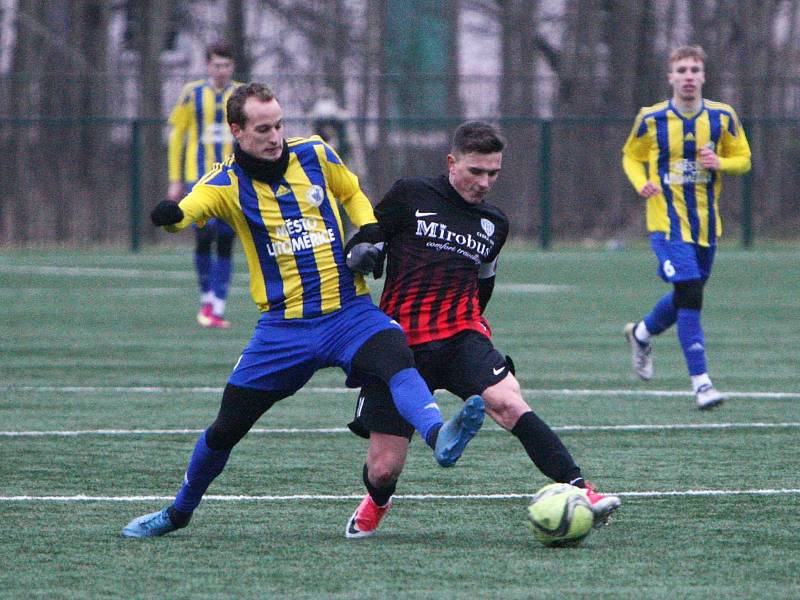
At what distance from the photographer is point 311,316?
5961 millimetres

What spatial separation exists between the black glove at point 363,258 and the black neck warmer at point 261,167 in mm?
387

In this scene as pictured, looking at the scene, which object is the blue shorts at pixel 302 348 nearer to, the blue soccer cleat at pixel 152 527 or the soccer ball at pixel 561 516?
the blue soccer cleat at pixel 152 527

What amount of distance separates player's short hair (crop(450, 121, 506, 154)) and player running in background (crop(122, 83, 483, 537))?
438mm

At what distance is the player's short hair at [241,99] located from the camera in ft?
19.5

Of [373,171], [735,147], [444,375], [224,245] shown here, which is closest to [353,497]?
[444,375]

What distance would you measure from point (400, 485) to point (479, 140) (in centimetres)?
170

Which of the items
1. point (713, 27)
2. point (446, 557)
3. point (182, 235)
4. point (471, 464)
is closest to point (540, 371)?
point (471, 464)

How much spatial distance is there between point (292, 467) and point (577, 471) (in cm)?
201

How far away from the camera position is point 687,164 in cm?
1029

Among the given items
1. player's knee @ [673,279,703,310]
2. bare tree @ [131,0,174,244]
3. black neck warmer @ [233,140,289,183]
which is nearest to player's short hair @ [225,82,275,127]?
black neck warmer @ [233,140,289,183]

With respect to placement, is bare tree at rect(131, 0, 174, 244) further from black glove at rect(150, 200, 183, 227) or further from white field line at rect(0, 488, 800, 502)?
black glove at rect(150, 200, 183, 227)

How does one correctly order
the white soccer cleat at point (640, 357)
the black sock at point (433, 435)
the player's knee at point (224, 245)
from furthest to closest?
the player's knee at point (224, 245) → the white soccer cleat at point (640, 357) → the black sock at point (433, 435)

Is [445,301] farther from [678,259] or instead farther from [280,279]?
[678,259]

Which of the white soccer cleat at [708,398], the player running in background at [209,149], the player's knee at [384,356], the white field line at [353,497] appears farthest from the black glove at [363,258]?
the player running in background at [209,149]
